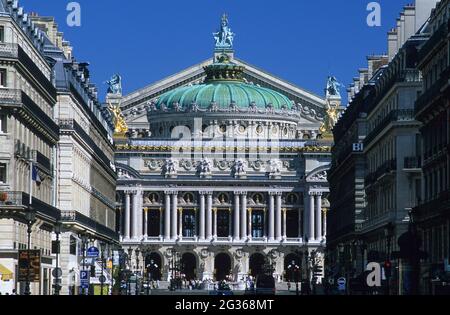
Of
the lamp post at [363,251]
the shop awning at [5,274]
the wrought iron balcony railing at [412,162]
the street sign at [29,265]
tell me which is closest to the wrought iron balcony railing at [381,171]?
the wrought iron balcony railing at [412,162]

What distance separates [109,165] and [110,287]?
3716cm

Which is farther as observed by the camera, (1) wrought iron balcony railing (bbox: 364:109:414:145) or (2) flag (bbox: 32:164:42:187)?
(1) wrought iron balcony railing (bbox: 364:109:414:145)

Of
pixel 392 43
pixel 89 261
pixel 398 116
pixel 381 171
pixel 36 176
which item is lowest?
pixel 89 261

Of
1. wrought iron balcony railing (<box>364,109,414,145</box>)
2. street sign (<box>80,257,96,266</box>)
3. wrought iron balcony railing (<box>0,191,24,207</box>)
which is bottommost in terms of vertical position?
street sign (<box>80,257,96,266</box>)

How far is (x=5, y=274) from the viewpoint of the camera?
79.1 m

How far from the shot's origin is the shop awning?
78438mm

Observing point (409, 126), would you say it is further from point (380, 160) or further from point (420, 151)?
point (380, 160)

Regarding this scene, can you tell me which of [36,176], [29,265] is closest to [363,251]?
[36,176]

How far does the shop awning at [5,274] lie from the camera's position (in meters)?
78.4

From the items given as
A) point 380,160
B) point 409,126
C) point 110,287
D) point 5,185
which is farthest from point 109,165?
point 5,185

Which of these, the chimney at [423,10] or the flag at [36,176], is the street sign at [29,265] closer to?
the flag at [36,176]

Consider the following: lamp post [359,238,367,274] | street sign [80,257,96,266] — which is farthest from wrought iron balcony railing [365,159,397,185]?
street sign [80,257,96,266]

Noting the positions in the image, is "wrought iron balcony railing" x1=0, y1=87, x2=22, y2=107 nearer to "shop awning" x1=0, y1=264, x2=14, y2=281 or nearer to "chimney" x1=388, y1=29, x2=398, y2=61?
"shop awning" x1=0, y1=264, x2=14, y2=281

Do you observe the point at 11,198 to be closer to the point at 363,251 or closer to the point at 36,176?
the point at 36,176
